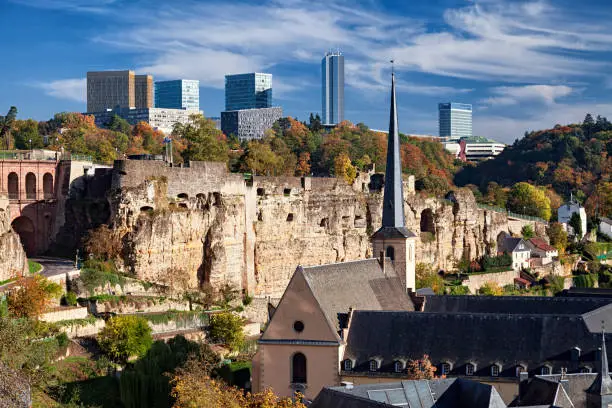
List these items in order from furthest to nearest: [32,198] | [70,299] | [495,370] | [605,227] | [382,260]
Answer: [605,227] < [32,198] < [70,299] < [382,260] < [495,370]

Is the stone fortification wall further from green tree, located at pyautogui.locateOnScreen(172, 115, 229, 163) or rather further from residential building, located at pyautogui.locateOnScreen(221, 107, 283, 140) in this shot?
residential building, located at pyautogui.locateOnScreen(221, 107, 283, 140)

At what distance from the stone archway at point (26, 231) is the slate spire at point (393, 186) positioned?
22761mm

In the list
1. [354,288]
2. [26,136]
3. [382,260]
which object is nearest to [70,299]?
[354,288]

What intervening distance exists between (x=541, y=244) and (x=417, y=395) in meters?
73.0

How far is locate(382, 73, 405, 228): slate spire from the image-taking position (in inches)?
2356

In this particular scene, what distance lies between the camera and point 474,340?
42.7m

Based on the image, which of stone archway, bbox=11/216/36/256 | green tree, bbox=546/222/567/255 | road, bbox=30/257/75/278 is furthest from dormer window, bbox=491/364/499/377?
green tree, bbox=546/222/567/255

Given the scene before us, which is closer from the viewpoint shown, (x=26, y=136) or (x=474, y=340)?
(x=474, y=340)

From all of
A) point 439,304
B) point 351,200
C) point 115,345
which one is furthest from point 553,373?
point 351,200

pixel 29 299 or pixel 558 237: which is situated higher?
pixel 29 299

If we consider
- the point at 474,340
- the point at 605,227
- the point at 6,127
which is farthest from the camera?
the point at 605,227

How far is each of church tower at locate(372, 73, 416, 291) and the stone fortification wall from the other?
12550 millimetres

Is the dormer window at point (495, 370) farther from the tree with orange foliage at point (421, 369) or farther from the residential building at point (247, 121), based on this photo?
the residential building at point (247, 121)

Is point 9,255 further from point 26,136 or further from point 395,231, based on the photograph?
point 26,136
